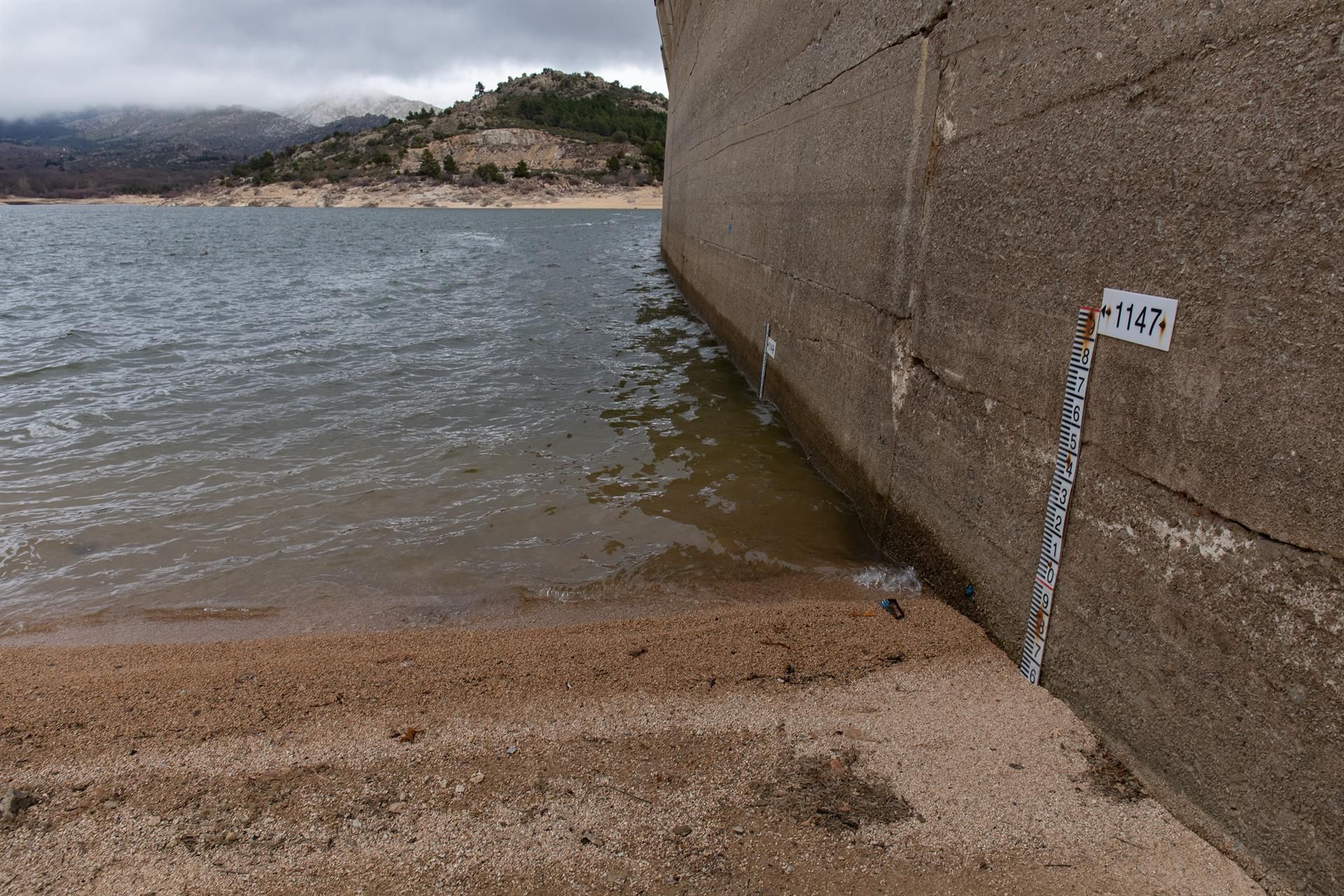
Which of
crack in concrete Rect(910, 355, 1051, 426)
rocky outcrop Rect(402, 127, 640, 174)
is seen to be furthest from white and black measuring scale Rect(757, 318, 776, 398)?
rocky outcrop Rect(402, 127, 640, 174)

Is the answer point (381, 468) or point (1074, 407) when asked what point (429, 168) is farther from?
point (1074, 407)

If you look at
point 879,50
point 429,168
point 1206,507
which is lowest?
point 1206,507

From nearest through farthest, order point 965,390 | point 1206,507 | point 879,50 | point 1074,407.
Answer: point 1206,507 → point 1074,407 → point 965,390 → point 879,50

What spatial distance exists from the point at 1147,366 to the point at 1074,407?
36 centimetres

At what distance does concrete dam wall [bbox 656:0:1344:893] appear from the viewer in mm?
1910

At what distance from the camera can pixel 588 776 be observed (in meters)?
2.62

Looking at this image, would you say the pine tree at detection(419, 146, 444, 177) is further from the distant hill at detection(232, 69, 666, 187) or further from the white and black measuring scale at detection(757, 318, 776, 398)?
the white and black measuring scale at detection(757, 318, 776, 398)

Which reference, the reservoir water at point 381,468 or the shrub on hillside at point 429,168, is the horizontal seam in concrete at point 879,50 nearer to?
the reservoir water at point 381,468

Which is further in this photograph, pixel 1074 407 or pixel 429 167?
pixel 429 167

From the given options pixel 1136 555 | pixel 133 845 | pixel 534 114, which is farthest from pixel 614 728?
pixel 534 114

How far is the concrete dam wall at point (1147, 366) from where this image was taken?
1.91 meters

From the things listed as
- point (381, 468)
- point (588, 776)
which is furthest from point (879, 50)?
point (381, 468)

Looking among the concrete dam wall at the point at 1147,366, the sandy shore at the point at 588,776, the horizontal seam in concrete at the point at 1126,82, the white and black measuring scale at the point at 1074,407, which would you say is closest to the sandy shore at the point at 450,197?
the concrete dam wall at the point at 1147,366

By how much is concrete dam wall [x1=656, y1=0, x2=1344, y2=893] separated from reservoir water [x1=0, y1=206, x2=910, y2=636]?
4.95 feet
